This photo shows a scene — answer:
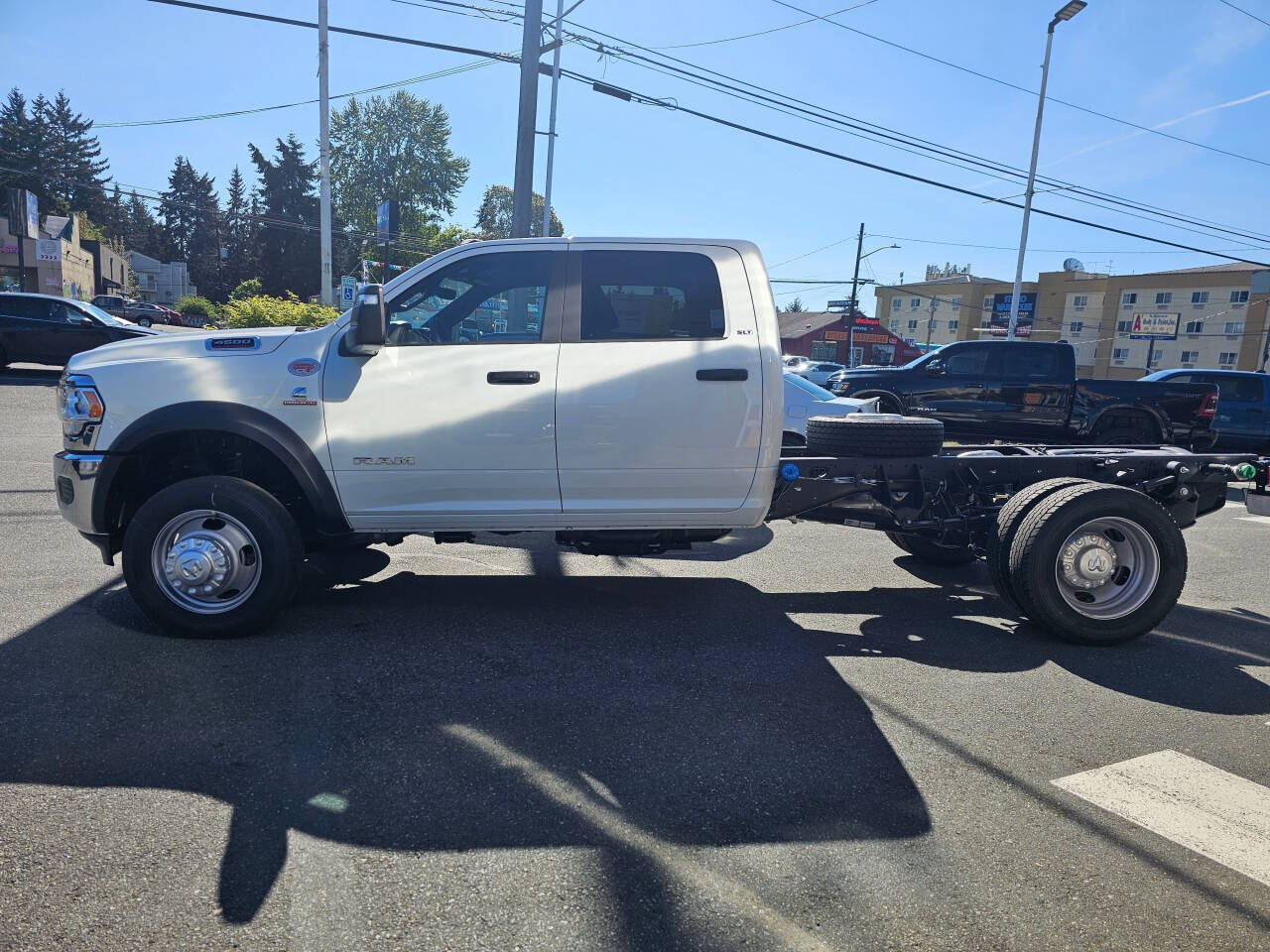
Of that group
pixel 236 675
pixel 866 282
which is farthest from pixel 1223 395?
pixel 866 282

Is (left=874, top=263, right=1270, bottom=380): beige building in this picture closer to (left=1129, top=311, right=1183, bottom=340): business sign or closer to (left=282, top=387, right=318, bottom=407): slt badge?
(left=1129, top=311, right=1183, bottom=340): business sign

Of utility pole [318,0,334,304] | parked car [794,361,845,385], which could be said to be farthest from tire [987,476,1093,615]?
parked car [794,361,845,385]

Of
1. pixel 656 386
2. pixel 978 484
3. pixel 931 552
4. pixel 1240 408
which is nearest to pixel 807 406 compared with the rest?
pixel 931 552

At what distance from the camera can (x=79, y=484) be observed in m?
4.50

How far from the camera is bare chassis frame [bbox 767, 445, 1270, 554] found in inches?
212

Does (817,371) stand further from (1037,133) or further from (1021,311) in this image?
(1021,311)

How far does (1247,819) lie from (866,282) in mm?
53097

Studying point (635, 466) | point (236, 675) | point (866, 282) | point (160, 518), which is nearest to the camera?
point (236, 675)

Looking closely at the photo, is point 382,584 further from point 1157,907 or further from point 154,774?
point 1157,907

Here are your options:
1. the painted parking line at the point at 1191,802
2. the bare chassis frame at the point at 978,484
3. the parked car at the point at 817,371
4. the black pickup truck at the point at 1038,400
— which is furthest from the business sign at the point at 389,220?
the parked car at the point at 817,371

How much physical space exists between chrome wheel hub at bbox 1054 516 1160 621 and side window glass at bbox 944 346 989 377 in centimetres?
938

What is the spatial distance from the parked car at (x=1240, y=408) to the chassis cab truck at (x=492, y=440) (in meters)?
12.2

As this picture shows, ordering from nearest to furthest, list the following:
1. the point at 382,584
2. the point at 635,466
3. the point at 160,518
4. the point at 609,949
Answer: the point at 609,949, the point at 160,518, the point at 635,466, the point at 382,584

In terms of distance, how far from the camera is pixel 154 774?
10.2 ft
